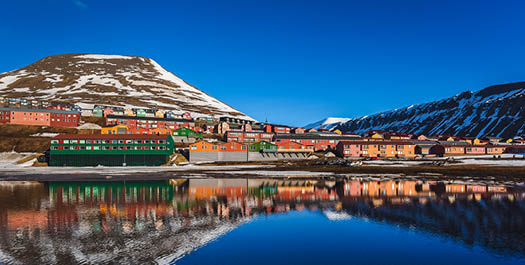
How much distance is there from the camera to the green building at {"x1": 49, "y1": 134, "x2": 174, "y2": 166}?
81731 mm

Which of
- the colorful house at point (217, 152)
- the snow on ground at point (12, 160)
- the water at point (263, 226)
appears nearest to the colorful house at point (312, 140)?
the colorful house at point (217, 152)

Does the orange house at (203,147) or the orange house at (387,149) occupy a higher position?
the orange house at (203,147)

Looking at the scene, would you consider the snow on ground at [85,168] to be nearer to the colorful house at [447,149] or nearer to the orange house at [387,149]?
the orange house at [387,149]

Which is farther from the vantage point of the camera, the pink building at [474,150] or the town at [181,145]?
the pink building at [474,150]

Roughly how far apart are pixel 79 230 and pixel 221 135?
98.8 meters

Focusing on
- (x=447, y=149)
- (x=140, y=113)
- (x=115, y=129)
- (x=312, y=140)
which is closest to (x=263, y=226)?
(x=312, y=140)

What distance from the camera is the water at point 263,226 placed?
1855cm

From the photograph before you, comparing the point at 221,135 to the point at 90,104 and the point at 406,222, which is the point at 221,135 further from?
the point at 406,222

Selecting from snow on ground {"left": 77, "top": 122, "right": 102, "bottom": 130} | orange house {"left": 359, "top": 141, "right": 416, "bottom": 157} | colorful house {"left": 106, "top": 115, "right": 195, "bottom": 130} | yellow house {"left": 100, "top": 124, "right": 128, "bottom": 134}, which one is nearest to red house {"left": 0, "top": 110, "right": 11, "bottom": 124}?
snow on ground {"left": 77, "top": 122, "right": 102, "bottom": 130}

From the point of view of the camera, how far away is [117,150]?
83.0 meters

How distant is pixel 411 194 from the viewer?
132ft

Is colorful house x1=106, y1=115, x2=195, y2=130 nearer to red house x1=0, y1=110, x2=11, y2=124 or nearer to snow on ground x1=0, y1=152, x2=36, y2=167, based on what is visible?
red house x1=0, y1=110, x2=11, y2=124

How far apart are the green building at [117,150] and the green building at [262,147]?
22.7m

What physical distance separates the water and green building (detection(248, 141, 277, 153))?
4988cm
